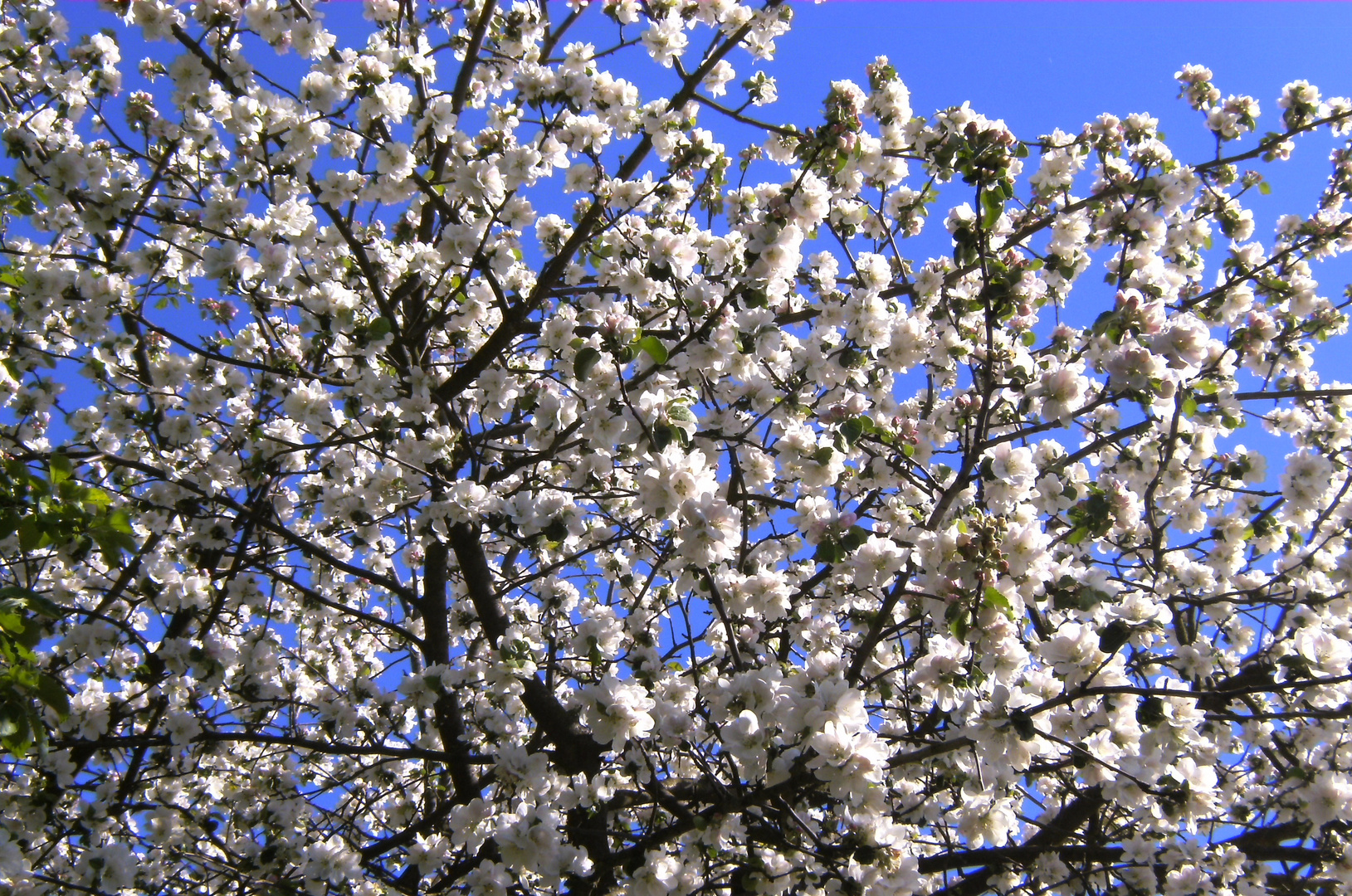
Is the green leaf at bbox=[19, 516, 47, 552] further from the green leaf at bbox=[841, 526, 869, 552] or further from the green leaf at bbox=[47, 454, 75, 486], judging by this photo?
the green leaf at bbox=[841, 526, 869, 552]

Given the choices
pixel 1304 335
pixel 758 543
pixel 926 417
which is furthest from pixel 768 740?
pixel 1304 335

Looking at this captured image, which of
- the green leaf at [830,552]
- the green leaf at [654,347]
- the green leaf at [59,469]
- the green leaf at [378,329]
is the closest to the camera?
the green leaf at [59,469]

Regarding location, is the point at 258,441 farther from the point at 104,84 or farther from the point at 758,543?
the point at 758,543

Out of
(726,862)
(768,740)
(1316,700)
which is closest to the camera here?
(768,740)

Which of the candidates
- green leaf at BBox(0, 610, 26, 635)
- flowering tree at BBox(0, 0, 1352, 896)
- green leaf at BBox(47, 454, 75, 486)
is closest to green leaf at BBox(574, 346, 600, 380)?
flowering tree at BBox(0, 0, 1352, 896)

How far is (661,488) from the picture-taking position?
2.91 m

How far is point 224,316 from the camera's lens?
4.71 meters

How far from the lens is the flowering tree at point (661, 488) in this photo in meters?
3.05

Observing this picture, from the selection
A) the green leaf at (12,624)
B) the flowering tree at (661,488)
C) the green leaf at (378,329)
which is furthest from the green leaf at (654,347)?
the green leaf at (12,624)

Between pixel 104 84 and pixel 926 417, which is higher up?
pixel 104 84

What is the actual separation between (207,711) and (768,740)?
3.35 metres

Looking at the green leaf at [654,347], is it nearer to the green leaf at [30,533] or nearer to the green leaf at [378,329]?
the green leaf at [378,329]

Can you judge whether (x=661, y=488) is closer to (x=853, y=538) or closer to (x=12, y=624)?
(x=853, y=538)

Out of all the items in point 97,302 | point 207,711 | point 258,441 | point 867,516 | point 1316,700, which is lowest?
point 1316,700
